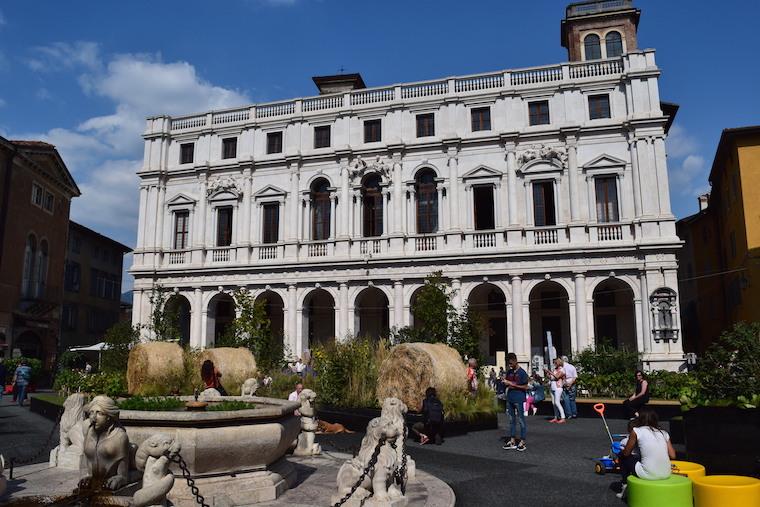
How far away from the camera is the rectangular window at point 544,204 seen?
2811 centimetres

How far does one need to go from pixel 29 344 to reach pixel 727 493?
123ft

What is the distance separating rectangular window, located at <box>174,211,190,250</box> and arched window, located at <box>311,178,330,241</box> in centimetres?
788

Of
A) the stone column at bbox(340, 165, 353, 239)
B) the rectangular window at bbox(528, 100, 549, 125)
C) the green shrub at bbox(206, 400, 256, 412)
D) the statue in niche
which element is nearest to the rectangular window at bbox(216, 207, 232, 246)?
the stone column at bbox(340, 165, 353, 239)

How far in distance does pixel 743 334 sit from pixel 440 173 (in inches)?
814

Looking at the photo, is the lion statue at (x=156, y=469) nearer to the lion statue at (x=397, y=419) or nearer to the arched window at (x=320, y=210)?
the lion statue at (x=397, y=419)

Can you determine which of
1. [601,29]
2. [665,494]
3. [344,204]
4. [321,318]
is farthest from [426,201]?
[665,494]

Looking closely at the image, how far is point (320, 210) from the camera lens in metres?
31.7

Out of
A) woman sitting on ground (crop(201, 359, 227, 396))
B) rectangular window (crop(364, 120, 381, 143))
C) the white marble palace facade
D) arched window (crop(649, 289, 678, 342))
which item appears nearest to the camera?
woman sitting on ground (crop(201, 359, 227, 396))

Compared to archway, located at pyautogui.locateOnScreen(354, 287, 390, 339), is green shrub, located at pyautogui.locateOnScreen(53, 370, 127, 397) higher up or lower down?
lower down

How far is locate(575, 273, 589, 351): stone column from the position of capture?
2578 cm

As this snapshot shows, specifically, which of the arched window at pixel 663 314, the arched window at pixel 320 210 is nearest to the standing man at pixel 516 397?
the arched window at pixel 663 314

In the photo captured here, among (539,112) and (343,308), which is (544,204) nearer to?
(539,112)

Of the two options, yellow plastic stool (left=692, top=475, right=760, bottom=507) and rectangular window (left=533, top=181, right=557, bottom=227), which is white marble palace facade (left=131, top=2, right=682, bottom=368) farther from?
yellow plastic stool (left=692, top=475, right=760, bottom=507)

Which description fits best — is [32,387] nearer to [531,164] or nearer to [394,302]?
[394,302]
